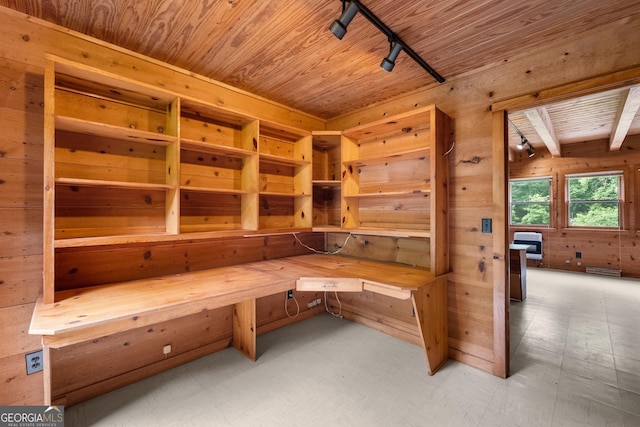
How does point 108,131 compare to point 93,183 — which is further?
point 108,131

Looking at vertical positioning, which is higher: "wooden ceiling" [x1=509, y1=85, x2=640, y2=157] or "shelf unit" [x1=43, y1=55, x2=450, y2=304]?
"wooden ceiling" [x1=509, y1=85, x2=640, y2=157]

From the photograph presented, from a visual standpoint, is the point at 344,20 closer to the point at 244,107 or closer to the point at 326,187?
the point at 244,107

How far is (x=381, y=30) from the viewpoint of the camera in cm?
168

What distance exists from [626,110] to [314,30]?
4.23 m

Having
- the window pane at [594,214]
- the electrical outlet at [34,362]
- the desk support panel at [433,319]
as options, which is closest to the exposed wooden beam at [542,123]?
the window pane at [594,214]

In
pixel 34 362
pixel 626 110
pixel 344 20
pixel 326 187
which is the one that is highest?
pixel 626 110

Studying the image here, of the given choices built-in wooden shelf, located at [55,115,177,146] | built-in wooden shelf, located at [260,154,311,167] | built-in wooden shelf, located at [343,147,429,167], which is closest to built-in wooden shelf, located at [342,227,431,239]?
built-in wooden shelf, located at [343,147,429,167]

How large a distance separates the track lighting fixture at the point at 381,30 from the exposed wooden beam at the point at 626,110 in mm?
1979

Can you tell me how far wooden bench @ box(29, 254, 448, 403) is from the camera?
1.35 meters

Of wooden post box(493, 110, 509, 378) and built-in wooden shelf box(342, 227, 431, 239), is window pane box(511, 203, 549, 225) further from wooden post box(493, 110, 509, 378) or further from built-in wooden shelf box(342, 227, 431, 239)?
built-in wooden shelf box(342, 227, 431, 239)

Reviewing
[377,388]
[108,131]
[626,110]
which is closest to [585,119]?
[626,110]

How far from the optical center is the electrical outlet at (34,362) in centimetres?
164

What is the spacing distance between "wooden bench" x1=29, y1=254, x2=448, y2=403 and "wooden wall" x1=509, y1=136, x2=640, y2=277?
18.6 ft

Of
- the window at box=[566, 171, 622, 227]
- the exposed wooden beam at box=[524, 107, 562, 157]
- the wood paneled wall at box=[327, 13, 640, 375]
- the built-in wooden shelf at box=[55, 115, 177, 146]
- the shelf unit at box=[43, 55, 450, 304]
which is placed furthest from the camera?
the window at box=[566, 171, 622, 227]
